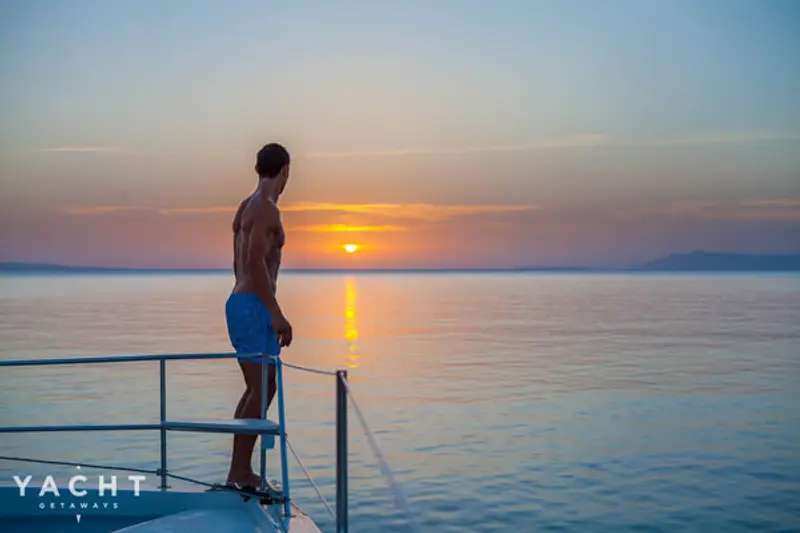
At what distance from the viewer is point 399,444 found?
14164 millimetres

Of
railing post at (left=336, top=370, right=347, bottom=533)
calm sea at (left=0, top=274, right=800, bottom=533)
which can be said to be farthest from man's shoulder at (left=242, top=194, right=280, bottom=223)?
calm sea at (left=0, top=274, right=800, bottom=533)

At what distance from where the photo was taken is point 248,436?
490 centimetres

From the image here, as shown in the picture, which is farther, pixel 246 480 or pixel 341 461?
pixel 246 480

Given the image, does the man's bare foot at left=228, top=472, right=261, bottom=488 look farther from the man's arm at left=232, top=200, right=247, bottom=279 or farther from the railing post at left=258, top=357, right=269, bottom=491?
the man's arm at left=232, top=200, right=247, bottom=279

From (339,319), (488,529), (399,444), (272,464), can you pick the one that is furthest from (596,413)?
(339,319)

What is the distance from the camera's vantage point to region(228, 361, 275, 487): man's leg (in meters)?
4.85

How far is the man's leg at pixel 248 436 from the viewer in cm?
485

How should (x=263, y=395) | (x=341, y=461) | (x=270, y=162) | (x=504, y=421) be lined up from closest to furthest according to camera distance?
(x=341, y=461)
(x=263, y=395)
(x=270, y=162)
(x=504, y=421)

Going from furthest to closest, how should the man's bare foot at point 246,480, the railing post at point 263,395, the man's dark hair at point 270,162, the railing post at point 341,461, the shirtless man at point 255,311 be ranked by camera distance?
1. the man's dark hair at point 270,162
2. the shirtless man at point 255,311
3. the man's bare foot at point 246,480
4. the railing post at point 263,395
5. the railing post at point 341,461

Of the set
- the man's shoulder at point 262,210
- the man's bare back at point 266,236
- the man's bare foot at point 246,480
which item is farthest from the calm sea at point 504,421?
the man's shoulder at point 262,210

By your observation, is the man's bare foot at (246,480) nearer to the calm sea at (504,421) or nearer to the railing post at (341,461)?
the railing post at (341,461)

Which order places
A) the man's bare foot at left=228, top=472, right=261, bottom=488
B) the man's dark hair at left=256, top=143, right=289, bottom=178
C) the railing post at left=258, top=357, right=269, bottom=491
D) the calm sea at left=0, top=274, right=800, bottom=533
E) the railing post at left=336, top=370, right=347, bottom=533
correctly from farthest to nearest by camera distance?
the calm sea at left=0, top=274, right=800, bottom=533 → the man's dark hair at left=256, top=143, right=289, bottom=178 → the man's bare foot at left=228, top=472, right=261, bottom=488 → the railing post at left=258, top=357, right=269, bottom=491 → the railing post at left=336, top=370, right=347, bottom=533

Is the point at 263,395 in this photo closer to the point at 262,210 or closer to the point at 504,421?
the point at 262,210

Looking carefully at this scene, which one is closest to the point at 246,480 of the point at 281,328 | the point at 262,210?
the point at 281,328
